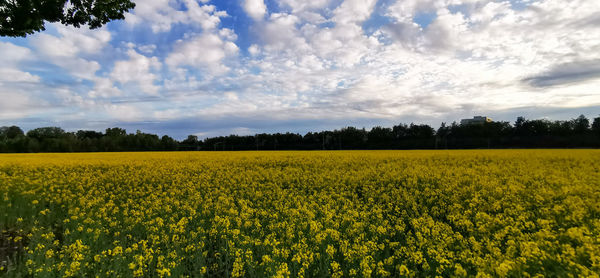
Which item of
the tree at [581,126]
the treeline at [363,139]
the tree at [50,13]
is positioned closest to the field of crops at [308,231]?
the tree at [50,13]

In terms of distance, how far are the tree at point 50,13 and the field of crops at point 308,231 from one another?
6.09m

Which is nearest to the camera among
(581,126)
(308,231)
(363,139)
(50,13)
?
(308,231)

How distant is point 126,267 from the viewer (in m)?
4.97

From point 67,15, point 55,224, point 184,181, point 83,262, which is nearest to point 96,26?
point 67,15

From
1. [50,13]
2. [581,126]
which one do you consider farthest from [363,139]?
[50,13]

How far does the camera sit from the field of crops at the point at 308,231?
441 centimetres

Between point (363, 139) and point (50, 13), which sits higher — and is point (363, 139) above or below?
below

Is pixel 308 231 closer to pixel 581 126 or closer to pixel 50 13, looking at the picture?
pixel 50 13

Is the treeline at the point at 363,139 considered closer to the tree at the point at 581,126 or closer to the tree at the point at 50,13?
the tree at the point at 581,126

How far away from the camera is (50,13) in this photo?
432 inches

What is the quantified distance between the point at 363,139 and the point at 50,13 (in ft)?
240

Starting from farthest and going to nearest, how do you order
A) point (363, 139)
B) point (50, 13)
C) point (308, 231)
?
1. point (363, 139)
2. point (50, 13)
3. point (308, 231)

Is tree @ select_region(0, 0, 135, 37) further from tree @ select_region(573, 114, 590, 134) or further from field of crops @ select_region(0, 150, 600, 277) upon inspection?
tree @ select_region(573, 114, 590, 134)

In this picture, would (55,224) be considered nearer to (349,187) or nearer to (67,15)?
(67,15)
